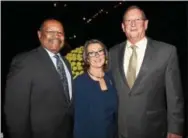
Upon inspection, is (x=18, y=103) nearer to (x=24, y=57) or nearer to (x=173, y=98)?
(x=24, y=57)

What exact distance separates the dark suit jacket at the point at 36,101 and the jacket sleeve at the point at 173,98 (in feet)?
3.16

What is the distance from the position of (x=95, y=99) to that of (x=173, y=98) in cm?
75

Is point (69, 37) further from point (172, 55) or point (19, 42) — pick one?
point (172, 55)

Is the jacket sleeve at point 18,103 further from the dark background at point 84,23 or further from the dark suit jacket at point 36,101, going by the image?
the dark background at point 84,23

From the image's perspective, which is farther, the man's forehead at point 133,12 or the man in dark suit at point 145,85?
the man's forehead at point 133,12

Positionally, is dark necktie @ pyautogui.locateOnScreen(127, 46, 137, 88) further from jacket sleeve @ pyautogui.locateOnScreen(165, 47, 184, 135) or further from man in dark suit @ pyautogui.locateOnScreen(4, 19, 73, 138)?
man in dark suit @ pyautogui.locateOnScreen(4, 19, 73, 138)

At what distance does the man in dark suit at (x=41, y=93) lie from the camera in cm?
251

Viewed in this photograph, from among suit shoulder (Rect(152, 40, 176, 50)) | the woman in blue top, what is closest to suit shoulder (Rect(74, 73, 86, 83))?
the woman in blue top

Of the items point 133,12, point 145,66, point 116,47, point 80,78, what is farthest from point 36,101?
point 133,12

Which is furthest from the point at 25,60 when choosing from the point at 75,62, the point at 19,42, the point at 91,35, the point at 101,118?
the point at 101,118

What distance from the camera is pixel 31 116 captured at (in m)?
2.55

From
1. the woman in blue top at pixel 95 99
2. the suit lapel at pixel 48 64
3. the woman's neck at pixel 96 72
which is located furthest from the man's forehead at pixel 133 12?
the suit lapel at pixel 48 64

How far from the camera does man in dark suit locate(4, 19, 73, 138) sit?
2.51 metres

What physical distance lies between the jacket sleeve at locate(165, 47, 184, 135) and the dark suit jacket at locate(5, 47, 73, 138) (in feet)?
3.16
